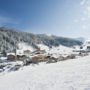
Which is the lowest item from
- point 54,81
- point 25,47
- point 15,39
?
point 54,81

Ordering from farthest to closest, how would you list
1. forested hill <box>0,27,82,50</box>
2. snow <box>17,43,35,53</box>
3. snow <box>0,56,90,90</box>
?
snow <box>17,43,35,53</box>
forested hill <box>0,27,82,50</box>
snow <box>0,56,90,90</box>

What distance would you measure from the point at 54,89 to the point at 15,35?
409 ft

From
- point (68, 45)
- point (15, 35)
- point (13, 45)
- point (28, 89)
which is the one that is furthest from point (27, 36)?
point (28, 89)

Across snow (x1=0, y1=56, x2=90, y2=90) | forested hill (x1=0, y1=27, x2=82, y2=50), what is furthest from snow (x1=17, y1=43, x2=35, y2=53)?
snow (x1=0, y1=56, x2=90, y2=90)

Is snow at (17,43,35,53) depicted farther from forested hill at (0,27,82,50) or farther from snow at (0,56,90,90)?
snow at (0,56,90,90)

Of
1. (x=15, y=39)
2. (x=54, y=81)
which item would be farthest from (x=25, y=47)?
(x=54, y=81)

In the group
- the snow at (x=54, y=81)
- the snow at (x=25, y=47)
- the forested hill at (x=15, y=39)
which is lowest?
the snow at (x=54, y=81)

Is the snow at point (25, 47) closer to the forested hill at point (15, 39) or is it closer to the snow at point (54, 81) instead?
the forested hill at point (15, 39)

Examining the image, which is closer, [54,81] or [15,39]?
[54,81]

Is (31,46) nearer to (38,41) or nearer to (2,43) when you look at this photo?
(38,41)

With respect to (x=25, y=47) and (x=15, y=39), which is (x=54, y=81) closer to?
(x=25, y=47)

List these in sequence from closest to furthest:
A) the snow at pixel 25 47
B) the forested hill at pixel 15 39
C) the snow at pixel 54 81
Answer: the snow at pixel 54 81 < the forested hill at pixel 15 39 < the snow at pixel 25 47

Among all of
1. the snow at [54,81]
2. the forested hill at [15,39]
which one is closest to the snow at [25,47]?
the forested hill at [15,39]

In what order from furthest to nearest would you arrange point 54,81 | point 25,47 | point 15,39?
point 15,39
point 25,47
point 54,81
